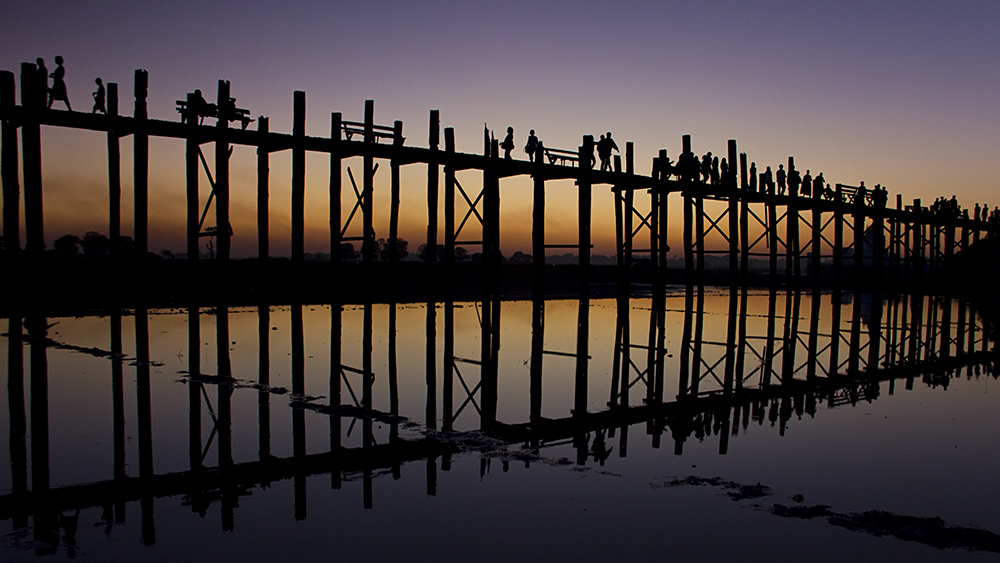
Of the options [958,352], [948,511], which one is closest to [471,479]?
[948,511]

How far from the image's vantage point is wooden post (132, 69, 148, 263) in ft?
40.8

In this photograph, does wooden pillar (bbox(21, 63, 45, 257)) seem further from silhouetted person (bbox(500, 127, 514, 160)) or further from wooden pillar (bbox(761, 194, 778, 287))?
wooden pillar (bbox(761, 194, 778, 287))

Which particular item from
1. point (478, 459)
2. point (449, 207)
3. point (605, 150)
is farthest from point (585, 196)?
point (478, 459)

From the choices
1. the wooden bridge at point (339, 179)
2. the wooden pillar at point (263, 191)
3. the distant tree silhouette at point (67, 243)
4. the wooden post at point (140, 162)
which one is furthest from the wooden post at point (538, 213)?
the distant tree silhouette at point (67, 243)

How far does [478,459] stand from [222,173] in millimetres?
9740

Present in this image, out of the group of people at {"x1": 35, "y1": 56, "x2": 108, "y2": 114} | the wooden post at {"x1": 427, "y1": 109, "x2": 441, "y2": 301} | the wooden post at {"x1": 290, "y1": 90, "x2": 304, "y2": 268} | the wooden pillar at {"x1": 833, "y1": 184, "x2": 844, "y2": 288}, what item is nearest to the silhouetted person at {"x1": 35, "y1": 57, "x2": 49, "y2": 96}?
the group of people at {"x1": 35, "y1": 56, "x2": 108, "y2": 114}

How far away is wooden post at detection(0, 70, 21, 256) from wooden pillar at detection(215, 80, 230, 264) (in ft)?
10.7

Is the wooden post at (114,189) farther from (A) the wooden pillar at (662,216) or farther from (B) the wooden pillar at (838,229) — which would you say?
(B) the wooden pillar at (838,229)

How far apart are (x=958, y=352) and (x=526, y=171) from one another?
11.2 metres

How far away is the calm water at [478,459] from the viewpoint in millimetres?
4719

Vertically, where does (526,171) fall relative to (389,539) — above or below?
above

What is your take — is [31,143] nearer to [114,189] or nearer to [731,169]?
[114,189]

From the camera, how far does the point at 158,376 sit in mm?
10211

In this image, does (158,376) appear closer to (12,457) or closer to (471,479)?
(12,457)
